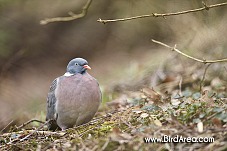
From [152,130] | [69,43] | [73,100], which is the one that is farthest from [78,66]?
[69,43]

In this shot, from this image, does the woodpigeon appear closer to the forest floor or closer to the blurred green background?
the forest floor

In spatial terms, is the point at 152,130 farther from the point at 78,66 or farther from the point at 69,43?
the point at 69,43

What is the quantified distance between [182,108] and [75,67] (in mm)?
1453

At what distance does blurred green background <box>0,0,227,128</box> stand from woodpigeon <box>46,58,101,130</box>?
3.03m

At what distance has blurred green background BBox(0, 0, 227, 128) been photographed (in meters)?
8.82

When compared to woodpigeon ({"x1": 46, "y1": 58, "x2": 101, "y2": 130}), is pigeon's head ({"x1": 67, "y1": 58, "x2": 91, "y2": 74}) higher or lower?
higher

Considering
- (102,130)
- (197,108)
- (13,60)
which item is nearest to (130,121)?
(102,130)

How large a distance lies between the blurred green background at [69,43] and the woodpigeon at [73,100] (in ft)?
9.96

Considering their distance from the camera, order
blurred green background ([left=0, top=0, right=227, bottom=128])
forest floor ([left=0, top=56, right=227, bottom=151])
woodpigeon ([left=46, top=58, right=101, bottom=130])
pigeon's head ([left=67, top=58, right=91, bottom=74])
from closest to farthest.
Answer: forest floor ([left=0, top=56, right=227, bottom=151])
woodpigeon ([left=46, top=58, right=101, bottom=130])
pigeon's head ([left=67, top=58, right=91, bottom=74])
blurred green background ([left=0, top=0, right=227, bottom=128])

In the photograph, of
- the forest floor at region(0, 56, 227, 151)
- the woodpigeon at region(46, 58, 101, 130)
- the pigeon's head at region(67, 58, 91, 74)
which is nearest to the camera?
the forest floor at region(0, 56, 227, 151)

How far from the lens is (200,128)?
3.82 m

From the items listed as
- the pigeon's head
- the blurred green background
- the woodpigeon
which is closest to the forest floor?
the woodpigeon

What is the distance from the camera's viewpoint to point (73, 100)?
4953 millimetres

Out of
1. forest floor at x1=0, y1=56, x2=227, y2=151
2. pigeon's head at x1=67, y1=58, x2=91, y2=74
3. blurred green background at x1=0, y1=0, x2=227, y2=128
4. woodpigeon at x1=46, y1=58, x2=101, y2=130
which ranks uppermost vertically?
blurred green background at x1=0, y1=0, x2=227, y2=128
